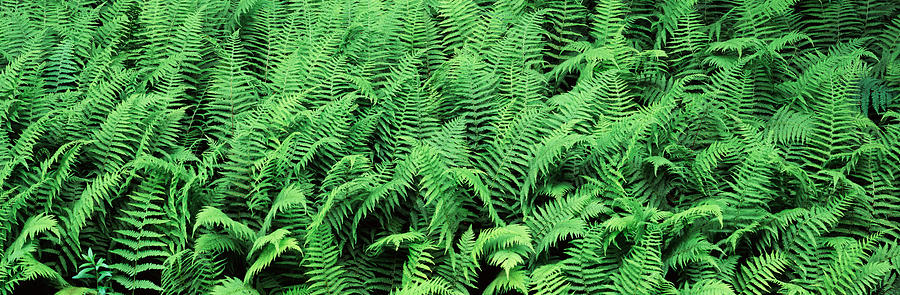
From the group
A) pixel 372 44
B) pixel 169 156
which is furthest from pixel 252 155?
pixel 372 44

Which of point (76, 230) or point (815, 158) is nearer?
point (76, 230)

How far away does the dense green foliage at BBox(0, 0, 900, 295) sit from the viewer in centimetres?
343

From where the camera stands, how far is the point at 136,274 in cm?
352

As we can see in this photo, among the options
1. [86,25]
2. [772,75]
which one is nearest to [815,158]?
[772,75]

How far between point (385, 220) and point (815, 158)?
265 cm

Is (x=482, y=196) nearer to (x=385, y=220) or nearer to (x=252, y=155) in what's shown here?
(x=385, y=220)

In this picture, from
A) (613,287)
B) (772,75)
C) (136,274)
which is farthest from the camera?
(772,75)

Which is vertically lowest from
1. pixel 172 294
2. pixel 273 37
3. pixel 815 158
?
pixel 172 294

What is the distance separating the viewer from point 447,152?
12.8 feet

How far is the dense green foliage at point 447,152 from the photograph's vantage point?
11.3 feet

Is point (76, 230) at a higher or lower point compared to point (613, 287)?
higher

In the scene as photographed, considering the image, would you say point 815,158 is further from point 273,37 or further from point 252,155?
point 273,37

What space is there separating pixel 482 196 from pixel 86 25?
329 centimetres

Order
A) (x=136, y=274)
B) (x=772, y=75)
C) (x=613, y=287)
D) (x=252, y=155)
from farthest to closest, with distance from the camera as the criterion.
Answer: (x=772, y=75)
(x=252, y=155)
(x=136, y=274)
(x=613, y=287)
